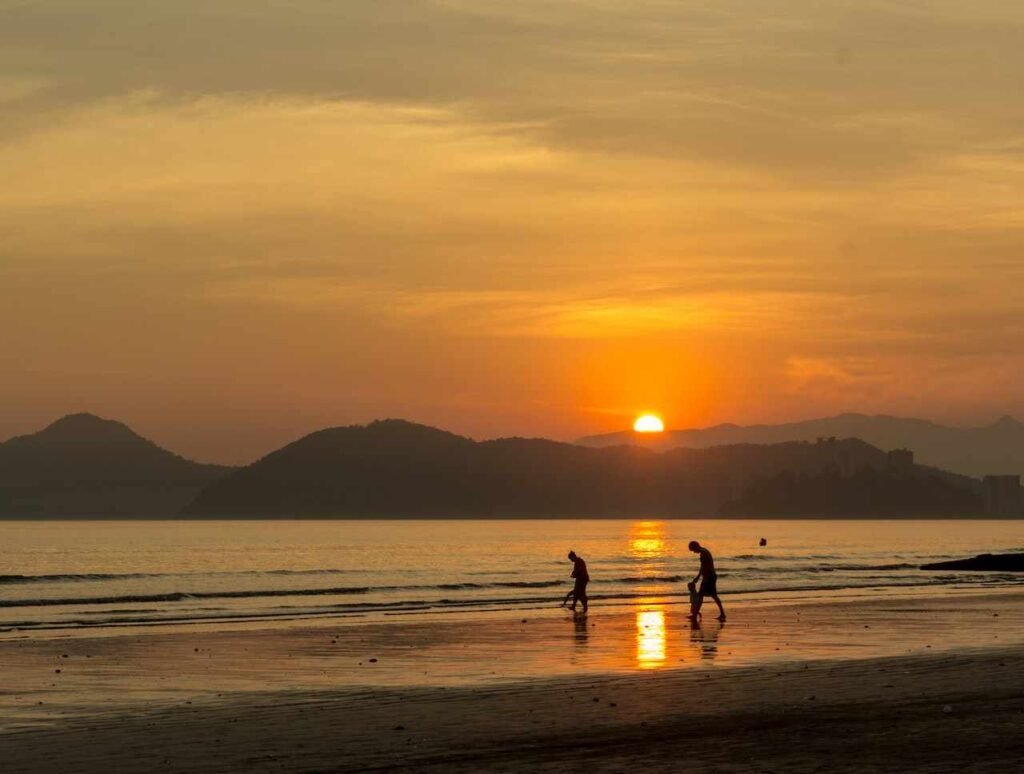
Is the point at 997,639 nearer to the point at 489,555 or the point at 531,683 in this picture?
the point at 531,683

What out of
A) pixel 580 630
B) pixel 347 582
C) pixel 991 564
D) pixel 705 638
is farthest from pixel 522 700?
pixel 991 564

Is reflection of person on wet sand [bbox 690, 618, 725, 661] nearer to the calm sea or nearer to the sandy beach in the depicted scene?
the sandy beach

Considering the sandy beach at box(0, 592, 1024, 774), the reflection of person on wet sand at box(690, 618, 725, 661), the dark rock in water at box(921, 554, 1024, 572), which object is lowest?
the sandy beach at box(0, 592, 1024, 774)

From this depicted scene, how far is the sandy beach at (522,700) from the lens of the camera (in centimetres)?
1595

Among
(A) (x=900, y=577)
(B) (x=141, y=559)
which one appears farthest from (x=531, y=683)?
(B) (x=141, y=559)

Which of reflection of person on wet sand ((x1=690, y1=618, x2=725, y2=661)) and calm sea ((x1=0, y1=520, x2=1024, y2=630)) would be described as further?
calm sea ((x1=0, y1=520, x2=1024, y2=630))

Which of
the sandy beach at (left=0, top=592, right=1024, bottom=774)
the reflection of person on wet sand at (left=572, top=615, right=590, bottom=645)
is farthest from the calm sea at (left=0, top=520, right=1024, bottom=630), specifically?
the sandy beach at (left=0, top=592, right=1024, bottom=774)

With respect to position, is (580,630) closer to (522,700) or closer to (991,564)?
(522,700)

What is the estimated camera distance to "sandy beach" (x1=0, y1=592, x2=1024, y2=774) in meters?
15.9

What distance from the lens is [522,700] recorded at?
21.2 metres

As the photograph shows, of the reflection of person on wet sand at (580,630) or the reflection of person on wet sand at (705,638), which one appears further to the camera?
the reflection of person on wet sand at (580,630)

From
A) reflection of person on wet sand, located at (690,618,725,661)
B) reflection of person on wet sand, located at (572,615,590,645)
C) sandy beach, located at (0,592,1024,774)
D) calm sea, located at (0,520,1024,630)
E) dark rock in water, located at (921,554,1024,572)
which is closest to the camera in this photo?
sandy beach, located at (0,592,1024,774)

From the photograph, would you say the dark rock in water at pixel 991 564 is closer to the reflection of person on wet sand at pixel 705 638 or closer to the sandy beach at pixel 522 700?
the sandy beach at pixel 522 700

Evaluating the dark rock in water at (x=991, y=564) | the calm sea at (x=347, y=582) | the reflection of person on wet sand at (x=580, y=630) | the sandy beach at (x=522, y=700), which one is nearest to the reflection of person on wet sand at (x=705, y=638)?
the sandy beach at (x=522, y=700)
